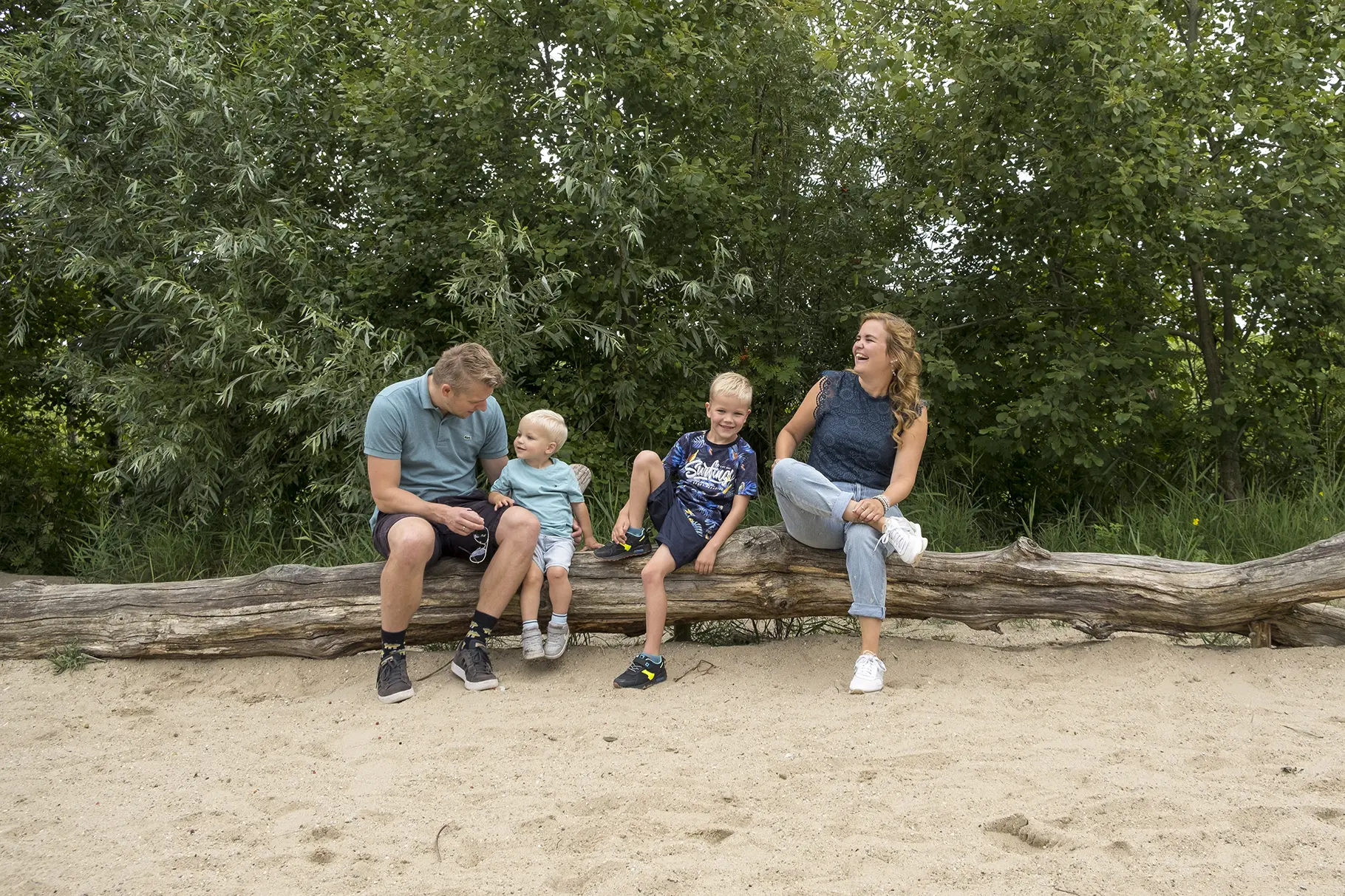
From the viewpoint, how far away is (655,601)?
4.21 meters

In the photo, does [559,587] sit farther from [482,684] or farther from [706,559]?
[706,559]

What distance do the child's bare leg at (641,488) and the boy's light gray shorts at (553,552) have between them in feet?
0.67

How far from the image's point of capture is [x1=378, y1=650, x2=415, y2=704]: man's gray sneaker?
415cm

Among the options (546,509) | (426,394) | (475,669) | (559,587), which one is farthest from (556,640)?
(426,394)

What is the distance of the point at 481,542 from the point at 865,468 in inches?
61.5

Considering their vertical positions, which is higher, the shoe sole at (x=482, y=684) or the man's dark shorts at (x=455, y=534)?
the man's dark shorts at (x=455, y=534)

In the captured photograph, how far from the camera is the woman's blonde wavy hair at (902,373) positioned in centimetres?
426

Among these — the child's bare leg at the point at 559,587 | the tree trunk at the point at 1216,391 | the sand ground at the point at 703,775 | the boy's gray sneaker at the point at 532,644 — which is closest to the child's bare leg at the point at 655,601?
the sand ground at the point at 703,775

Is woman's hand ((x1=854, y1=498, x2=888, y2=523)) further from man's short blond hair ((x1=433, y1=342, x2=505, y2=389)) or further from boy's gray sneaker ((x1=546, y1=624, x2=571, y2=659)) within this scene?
man's short blond hair ((x1=433, y1=342, x2=505, y2=389))

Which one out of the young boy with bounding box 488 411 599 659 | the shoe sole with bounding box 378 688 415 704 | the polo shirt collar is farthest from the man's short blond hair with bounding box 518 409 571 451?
the shoe sole with bounding box 378 688 415 704

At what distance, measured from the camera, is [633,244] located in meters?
6.48

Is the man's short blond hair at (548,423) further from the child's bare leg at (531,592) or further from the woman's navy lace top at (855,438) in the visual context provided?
the woman's navy lace top at (855,438)

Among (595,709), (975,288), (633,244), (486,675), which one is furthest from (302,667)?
(975,288)

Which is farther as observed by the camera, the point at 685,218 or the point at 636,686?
the point at 685,218
